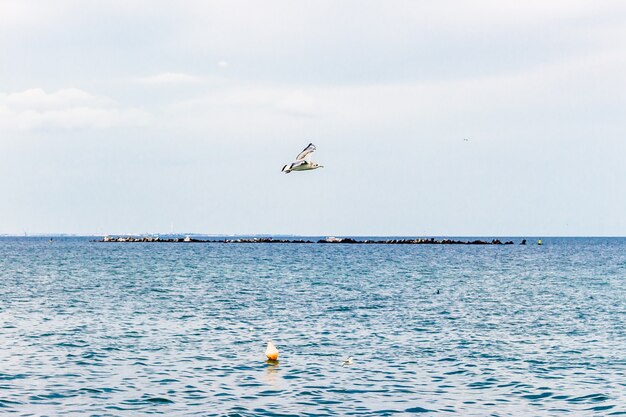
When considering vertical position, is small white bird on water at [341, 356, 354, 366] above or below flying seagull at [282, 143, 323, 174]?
below

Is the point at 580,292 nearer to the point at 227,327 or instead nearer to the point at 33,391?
the point at 227,327

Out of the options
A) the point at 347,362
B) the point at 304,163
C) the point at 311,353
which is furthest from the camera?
the point at 311,353

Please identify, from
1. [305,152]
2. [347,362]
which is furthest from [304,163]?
[347,362]

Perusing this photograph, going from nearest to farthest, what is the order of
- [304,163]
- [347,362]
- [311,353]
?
[304,163] → [347,362] → [311,353]

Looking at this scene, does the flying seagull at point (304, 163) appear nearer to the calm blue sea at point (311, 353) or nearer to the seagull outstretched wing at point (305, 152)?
the seagull outstretched wing at point (305, 152)

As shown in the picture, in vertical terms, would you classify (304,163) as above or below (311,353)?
above

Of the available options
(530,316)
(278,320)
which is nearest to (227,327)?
(278,320)

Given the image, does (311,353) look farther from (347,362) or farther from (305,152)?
(305,152)

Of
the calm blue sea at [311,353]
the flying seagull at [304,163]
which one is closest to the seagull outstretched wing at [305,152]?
the flying seagull at [304,163]

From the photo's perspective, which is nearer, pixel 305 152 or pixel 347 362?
pixel 305 152

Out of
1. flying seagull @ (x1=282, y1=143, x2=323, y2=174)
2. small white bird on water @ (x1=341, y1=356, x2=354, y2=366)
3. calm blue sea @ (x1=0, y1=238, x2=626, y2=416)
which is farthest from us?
small white bird on water @ (x1=341, y1=356, x2=354, y2=366)

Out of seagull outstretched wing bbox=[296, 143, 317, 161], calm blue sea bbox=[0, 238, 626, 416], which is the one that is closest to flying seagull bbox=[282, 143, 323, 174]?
seagull outstretched wing bbox=[296, 143, 317, 161]

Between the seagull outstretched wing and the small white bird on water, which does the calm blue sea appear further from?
the seagull outstretched wing

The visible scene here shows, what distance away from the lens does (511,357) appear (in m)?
29.5
